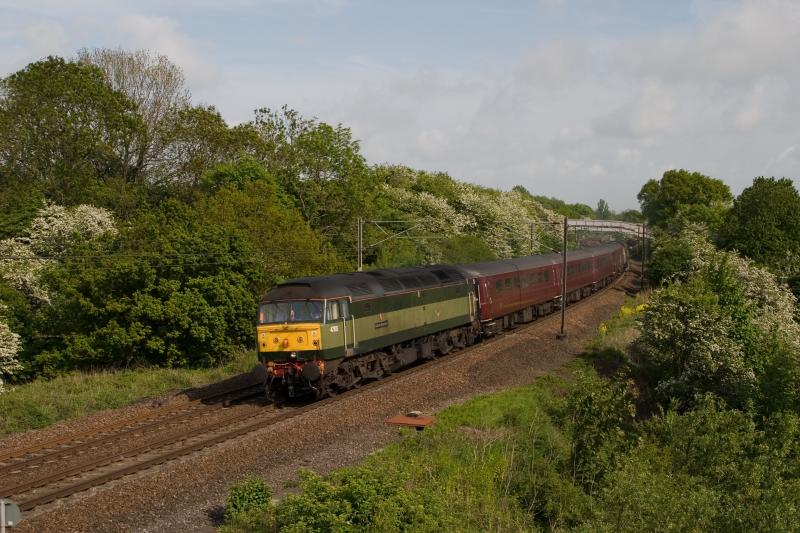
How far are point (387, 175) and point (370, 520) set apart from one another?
224ft

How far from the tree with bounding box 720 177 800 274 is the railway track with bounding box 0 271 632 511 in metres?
33.8

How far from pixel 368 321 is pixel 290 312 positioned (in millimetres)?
2809

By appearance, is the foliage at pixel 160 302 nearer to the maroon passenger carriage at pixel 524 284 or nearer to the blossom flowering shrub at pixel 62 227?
the maroon passenger carriage at pixel 524 284

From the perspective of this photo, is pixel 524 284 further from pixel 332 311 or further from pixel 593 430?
pixel 593 430

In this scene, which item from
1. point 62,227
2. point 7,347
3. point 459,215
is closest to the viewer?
point 7,347

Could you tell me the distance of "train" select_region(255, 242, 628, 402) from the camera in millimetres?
20719

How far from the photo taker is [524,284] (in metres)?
38.0

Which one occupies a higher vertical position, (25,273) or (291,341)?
(25,273)

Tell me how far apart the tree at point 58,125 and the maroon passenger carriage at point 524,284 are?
90.3 ft

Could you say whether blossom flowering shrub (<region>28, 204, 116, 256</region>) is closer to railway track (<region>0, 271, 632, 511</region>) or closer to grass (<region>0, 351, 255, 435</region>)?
grass (<region>0, 351, 255, 435</region>)

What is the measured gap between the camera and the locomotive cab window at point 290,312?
2069 centimetres

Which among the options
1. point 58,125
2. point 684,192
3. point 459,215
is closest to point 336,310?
point 58,125

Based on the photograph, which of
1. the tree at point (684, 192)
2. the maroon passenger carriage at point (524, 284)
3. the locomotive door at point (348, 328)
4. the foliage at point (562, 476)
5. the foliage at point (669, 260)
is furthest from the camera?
the tree at point (684, 192)

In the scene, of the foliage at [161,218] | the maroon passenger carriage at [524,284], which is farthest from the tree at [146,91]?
the maroon passenger carriage at [524,284]
